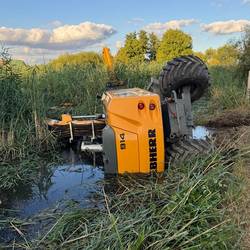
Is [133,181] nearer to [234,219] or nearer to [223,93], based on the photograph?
[234,219]

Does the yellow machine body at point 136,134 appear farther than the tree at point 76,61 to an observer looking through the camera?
No

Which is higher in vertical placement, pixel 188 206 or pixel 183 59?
pixel 183 59

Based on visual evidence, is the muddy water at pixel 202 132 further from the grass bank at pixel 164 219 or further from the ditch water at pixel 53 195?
the grass bank at pixel 164 219

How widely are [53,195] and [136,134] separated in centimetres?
114

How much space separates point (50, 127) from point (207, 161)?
3.30 m

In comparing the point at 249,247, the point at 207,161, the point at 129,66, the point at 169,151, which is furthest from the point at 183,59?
the point at 129,66

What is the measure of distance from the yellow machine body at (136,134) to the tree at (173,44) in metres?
34.8

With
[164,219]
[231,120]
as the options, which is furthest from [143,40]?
[164,219]

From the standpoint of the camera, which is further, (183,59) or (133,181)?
A: (183,59)

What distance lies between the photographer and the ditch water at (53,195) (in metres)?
4.05

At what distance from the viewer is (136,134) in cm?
475

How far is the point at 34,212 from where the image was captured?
4.23 m

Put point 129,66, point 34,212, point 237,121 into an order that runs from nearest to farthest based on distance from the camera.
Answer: point 34,212 < point 237,121 < point 129,66

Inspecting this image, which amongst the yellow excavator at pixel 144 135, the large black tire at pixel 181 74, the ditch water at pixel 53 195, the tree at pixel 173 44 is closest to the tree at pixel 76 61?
the large black tire at pixel 181 74
